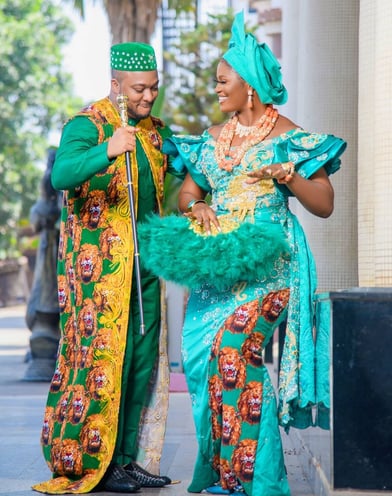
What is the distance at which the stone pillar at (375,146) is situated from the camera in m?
6.00

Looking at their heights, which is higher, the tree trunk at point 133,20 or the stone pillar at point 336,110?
the tree trunk at point 133,20

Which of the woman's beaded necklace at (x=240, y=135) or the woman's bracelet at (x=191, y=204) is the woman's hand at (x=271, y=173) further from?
the woman's bracelet at (x=191, y=204)

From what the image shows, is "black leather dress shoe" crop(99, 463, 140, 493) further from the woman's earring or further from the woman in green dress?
the woman's earring

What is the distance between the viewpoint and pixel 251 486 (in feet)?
19.7

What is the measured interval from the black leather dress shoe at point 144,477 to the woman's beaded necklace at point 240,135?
65.3 inches

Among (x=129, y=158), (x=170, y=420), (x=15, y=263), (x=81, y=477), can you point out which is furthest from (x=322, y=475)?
(x=15, y=263)

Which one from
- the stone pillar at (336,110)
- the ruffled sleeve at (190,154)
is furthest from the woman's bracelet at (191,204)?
the stone pillar at (336,110)

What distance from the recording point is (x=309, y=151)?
241 inches

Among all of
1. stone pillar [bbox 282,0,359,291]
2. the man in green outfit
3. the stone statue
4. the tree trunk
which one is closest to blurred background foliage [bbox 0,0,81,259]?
the tree trunk

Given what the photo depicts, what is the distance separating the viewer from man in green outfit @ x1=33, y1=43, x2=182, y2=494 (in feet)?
21.2

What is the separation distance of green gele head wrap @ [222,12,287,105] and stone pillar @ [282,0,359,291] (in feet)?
16.0

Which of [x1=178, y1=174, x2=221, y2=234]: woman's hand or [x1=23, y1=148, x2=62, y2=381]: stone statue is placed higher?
[x1=178, y1=174, x2=221, y2=234]: woman's hand

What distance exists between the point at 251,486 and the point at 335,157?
162 centimetres

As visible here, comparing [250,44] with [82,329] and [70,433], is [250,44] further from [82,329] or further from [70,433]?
[70,433]
